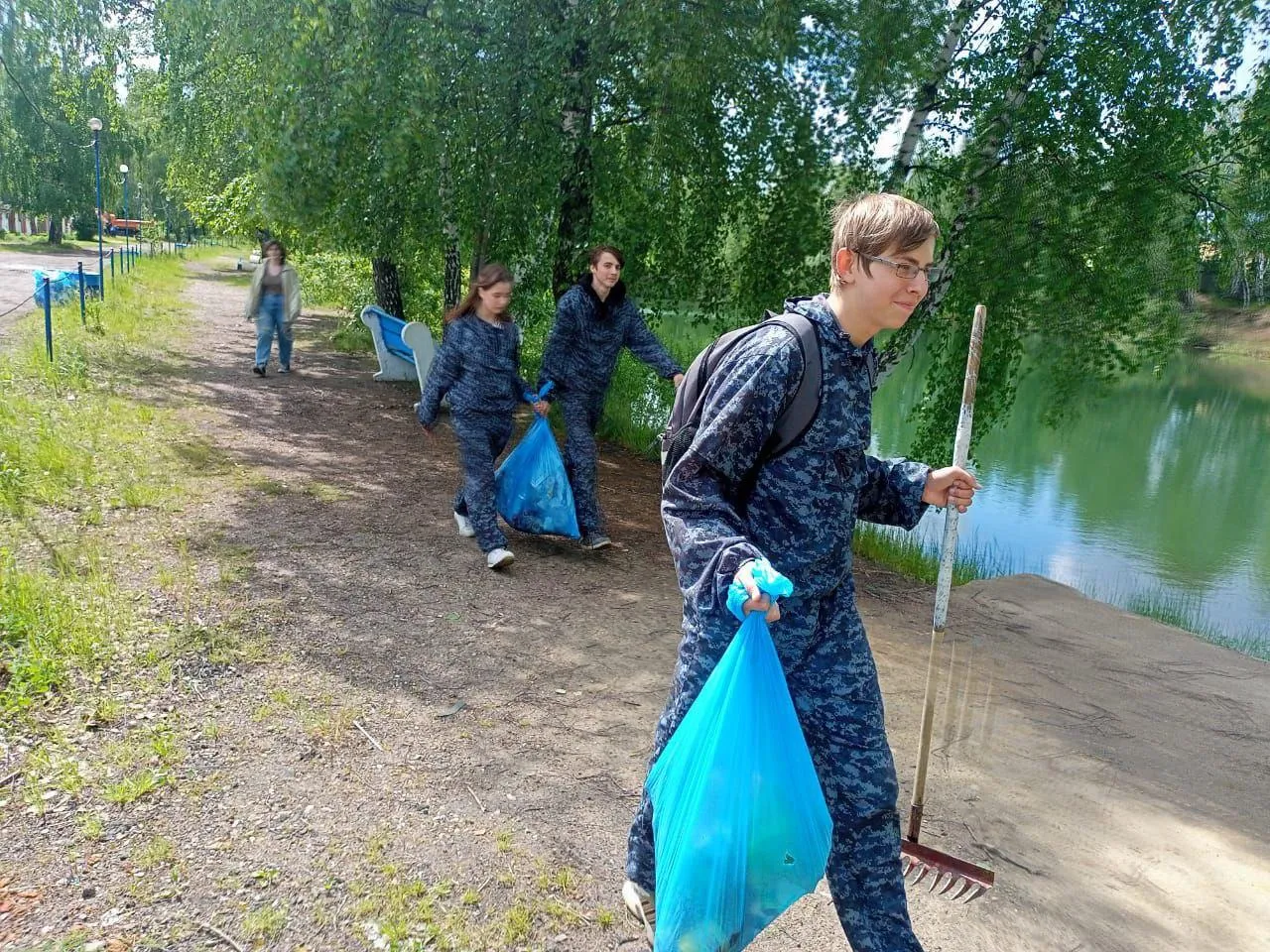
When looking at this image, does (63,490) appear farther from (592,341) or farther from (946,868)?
(946,868)

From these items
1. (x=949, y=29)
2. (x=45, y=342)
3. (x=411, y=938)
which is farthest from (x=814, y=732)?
(x=45, y=342)

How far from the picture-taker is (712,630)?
195 centimetres

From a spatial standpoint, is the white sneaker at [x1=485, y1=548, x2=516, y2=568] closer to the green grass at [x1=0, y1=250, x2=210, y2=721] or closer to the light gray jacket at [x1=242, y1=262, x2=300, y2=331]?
the green grass at [x1=0, y1=250, x2=210, y2=721]

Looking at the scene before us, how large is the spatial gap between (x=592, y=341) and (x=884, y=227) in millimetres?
3428

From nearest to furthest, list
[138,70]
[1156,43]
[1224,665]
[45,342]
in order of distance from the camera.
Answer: [1224,665] < [1156,43] < [45,342] < [138,70]

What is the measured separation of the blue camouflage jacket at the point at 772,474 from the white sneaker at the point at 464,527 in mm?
3651

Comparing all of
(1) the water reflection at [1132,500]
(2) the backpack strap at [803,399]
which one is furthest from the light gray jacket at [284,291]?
(2) the backpack strap at [803,399]

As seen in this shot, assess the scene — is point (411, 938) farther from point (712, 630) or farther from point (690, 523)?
point (690, 523)

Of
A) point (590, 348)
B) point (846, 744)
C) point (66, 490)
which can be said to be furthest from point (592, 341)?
point (846, 744)

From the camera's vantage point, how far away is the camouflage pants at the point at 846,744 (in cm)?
197

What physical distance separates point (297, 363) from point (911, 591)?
885 centimetres

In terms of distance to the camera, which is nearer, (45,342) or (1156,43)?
(1156,43)

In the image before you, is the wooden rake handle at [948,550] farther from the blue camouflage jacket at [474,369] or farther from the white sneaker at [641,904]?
the blue camouflage jacket at [474,369]

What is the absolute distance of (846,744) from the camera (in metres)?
1.99
